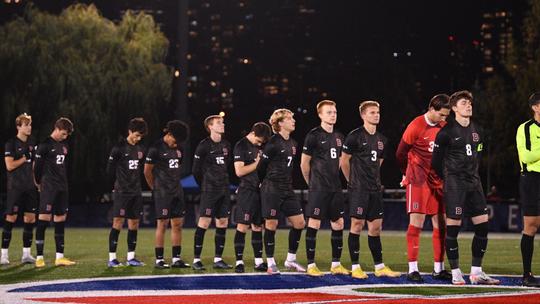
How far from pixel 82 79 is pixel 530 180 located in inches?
1176

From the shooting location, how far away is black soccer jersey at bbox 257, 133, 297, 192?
1605 centimetres

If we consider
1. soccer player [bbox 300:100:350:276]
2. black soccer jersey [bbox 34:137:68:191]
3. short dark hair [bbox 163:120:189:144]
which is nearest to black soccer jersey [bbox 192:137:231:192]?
short dark hair [bbox 163:120:189:144]

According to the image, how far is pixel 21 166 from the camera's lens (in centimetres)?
1877

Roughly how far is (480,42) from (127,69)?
126ft

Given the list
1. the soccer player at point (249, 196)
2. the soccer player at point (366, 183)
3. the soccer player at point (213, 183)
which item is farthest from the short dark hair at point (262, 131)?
the soccer player at point (366, 183)

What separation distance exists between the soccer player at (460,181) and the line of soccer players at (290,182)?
0.04ft

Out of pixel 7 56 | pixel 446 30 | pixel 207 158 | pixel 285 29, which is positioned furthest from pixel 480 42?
pixel 207 158

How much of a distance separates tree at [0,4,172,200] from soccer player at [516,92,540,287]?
28.4 metres

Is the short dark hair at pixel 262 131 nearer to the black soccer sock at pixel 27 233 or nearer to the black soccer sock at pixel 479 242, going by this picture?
the black soccer sock at pixel 479 242

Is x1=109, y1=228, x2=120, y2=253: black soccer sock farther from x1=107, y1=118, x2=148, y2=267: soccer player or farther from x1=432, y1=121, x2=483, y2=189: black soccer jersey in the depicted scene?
x1=432, y1=121, x2=483, y2=189: black soccer jersey

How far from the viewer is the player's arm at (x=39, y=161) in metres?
17.8

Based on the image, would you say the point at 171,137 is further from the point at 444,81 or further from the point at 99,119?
the point at 444,81

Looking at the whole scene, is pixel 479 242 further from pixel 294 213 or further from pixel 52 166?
pixel 52 166

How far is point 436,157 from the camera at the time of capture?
13.8 metres
